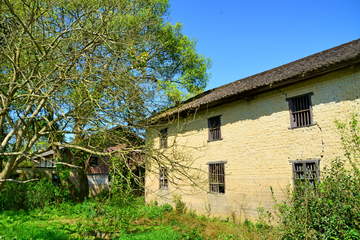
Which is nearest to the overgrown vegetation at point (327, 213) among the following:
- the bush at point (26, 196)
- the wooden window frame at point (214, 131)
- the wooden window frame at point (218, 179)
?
the wooden window frame at point (218, 179)

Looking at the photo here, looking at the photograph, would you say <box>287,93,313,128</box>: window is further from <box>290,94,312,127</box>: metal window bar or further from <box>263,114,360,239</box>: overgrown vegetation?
<box>263,114,360,239</box>: overgrown vegetation

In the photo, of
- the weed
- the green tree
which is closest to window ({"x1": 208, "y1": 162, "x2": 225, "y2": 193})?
the weed

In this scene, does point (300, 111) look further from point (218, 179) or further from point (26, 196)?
point (26, 196)

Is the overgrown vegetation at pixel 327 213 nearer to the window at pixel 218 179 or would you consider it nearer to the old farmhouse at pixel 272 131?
the old farmhouse at pixel 272 131

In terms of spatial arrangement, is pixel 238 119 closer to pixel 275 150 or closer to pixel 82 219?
pixel 275 150

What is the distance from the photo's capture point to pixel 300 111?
32.5ft

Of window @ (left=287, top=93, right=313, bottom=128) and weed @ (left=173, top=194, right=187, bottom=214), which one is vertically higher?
window @ (left=287, top=93, right=313, bottom=128)

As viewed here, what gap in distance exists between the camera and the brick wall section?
29.1ft

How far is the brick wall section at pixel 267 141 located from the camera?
8867mm

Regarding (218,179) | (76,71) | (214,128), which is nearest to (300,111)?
(214,128)

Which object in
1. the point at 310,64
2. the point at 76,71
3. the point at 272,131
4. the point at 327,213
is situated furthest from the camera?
the point at 272,131

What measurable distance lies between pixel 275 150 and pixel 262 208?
2.28 metres

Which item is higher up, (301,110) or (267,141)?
(301,110)

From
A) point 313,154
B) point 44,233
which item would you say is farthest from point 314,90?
point 44,233
